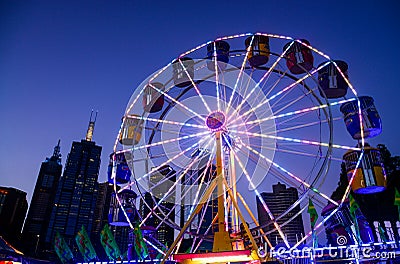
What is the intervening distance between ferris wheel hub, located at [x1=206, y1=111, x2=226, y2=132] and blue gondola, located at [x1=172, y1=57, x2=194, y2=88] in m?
2.32

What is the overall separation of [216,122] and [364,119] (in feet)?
16.3

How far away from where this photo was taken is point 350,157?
39.3ft

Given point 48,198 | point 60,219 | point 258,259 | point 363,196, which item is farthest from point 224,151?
point 48,198

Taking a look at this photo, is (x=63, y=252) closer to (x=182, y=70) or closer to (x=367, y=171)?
(x=182, y=70)

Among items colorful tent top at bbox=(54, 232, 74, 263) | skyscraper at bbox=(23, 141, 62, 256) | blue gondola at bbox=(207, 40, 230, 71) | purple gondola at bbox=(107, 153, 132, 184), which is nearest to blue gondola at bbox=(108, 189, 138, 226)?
purple gondola at bbox=(107, 153, 132, 184)

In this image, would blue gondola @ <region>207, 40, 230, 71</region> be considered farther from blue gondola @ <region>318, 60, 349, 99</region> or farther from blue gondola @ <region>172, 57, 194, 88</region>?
blue gondola @ <region>318, 60, 349, 99</region>

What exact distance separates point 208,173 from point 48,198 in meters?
101

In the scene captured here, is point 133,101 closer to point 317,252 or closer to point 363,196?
point 317,252

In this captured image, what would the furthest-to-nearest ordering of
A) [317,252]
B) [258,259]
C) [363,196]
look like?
[363,196], [317,252], [258,259]

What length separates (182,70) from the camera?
14.4m

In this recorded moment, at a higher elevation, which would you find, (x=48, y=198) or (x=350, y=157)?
(x=48, y=198)

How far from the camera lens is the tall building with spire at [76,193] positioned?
95.8 metres

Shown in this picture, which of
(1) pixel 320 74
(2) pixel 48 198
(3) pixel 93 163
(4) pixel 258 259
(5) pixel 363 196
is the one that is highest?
(3) pixel 93 163

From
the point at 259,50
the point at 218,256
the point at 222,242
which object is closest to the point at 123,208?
the point at 222,242
